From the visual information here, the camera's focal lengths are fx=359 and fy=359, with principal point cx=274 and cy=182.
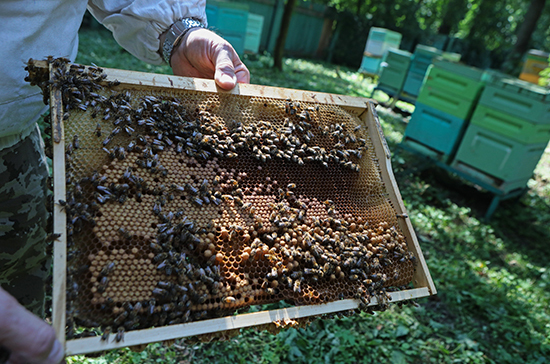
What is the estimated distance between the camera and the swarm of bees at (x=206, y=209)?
5.81 ft

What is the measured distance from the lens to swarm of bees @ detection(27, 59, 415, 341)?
5.81ft

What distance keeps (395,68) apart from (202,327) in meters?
12.1

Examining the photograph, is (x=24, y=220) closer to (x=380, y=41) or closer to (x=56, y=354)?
(x=56, y=354)

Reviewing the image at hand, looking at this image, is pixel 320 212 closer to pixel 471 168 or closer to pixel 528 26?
pixel 471 168

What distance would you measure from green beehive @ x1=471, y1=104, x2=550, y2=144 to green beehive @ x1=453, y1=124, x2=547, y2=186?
0.28ft

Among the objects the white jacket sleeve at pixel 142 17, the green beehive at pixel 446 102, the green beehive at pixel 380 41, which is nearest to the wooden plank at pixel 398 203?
the white jacket sleeve at pixel 142 17

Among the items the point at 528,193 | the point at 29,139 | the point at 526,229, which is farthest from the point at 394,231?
the point at 528,193

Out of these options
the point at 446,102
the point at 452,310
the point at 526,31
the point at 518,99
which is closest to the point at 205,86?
the point at 452,310

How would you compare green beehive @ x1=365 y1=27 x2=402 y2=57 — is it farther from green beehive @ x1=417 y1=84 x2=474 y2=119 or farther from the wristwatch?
the wristwatch

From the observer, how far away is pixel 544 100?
636cm

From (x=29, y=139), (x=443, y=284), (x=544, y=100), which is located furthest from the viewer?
(x=544, y=100)

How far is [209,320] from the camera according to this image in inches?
68.7

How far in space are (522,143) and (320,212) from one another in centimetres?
604

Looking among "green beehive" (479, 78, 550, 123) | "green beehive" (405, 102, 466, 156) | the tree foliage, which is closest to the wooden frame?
"green beehive" (479, 78, 550, 123)
